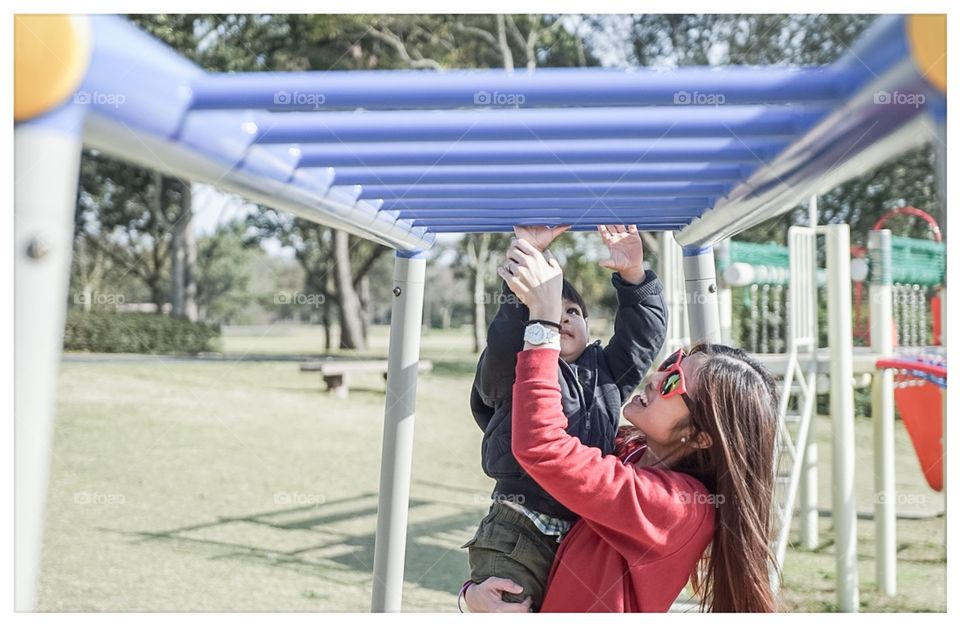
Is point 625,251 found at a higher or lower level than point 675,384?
higher

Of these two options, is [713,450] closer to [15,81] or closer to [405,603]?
[15,81]

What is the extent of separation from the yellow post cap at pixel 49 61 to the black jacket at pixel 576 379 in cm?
82

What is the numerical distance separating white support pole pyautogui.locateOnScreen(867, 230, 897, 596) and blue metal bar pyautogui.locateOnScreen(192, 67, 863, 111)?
3134 mm

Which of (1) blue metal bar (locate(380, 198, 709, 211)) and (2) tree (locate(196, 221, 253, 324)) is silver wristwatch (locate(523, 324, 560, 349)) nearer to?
(1) blue metal bar (locate(380, 198, 709, 211))

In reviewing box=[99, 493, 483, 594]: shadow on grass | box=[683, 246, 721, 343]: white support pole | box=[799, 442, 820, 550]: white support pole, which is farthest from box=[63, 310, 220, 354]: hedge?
box=[683, 246, 721, 343]: white support pole

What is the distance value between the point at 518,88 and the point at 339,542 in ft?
14.2

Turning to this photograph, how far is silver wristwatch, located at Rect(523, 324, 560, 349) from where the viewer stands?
1282 millimetres

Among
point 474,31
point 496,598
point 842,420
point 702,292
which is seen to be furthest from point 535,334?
point 474,31

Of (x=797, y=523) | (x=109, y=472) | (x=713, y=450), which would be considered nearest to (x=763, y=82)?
(x=713, y=450)

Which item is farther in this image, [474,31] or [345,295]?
[345,295]

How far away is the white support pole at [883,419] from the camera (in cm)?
378

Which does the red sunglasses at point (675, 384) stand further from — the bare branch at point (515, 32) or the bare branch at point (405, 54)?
the bare branch at point (515, 32)

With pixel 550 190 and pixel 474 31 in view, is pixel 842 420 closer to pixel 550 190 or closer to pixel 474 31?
pixel 550 190

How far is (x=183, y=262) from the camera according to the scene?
1459 cm
